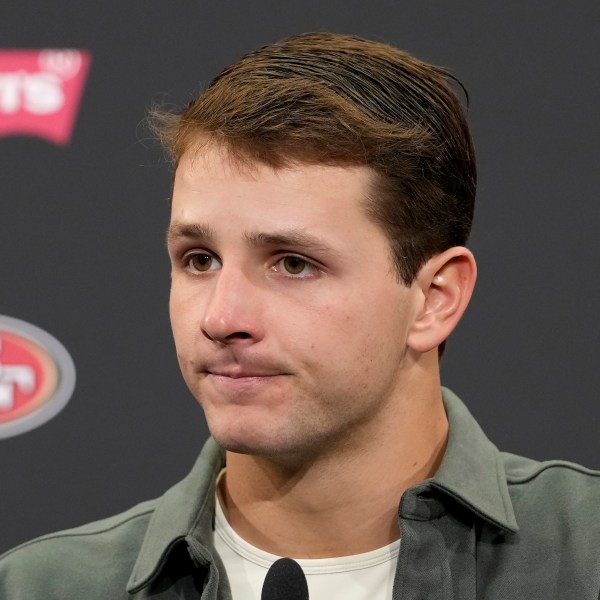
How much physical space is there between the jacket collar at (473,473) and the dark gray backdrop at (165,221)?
0.32 m

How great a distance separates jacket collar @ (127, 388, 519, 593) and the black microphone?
185 millimetres

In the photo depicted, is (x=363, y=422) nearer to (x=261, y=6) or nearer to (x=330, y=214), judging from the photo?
(x=330, y=214)

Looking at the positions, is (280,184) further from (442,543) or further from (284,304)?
(442,543)

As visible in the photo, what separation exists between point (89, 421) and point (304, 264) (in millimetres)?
652

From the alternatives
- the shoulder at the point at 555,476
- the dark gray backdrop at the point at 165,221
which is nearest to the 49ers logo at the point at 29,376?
the dark gray backdrop at the point at 165,221

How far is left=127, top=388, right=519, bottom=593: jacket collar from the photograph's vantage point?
163cm

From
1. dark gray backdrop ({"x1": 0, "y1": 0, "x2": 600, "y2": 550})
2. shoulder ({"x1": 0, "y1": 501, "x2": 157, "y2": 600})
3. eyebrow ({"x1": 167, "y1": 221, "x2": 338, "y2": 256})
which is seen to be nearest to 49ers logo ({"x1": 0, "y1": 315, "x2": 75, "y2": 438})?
dark gray backdrop ({"x1": 0, "y1": 0, "x2": 600, "y2": 550})

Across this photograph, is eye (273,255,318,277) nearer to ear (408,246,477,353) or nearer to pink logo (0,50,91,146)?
ear (408,246,477,353)

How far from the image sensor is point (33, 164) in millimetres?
2029

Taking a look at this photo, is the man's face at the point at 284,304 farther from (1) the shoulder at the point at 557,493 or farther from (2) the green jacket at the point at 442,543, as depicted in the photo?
(1) the shoulder at the point at 557,493

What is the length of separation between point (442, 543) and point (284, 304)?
39 centimetres

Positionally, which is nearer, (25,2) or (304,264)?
(304,264)

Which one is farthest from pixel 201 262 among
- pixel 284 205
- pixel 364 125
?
pixel 364 125

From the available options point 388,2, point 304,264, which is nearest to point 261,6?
point 388,2
